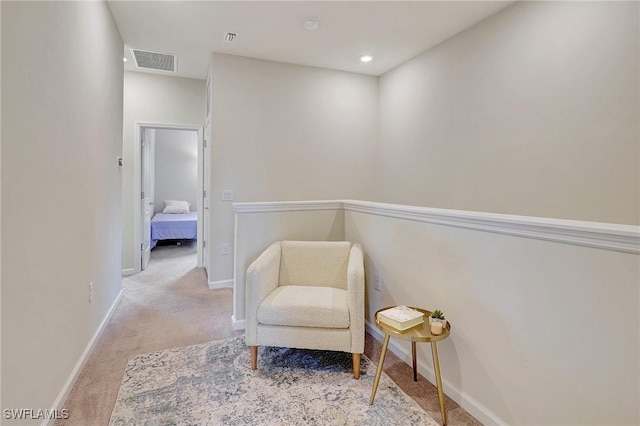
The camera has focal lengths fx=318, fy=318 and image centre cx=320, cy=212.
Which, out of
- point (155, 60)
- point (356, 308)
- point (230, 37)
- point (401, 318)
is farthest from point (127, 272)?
point (401, 318)

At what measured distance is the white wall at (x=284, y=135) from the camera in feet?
11.6

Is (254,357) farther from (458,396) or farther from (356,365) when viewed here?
(458,396)

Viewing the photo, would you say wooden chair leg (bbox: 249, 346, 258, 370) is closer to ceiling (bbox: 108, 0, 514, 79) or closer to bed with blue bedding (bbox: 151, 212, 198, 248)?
ceiling (bbox: 108, 0, 514, 79)

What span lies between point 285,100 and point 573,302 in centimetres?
335

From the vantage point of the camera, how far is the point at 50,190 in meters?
1.55

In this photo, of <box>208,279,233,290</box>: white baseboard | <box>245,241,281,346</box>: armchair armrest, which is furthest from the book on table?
<box>208,279,233,290</box>: white baseboard

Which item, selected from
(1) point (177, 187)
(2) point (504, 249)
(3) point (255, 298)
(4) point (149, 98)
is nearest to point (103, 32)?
(4) point (149, 98)

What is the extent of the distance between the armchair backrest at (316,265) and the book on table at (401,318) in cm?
69

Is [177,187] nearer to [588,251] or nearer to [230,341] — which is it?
[230,341]

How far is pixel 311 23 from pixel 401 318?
256 cm

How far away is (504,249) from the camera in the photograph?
4.89ft

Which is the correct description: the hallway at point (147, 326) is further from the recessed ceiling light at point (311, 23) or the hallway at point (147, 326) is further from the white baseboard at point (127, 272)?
the recessed ceiling light at point (311, 23)

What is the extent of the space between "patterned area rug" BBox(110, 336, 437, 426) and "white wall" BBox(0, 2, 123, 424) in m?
0.44

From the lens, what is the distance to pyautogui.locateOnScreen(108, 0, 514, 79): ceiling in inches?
101
